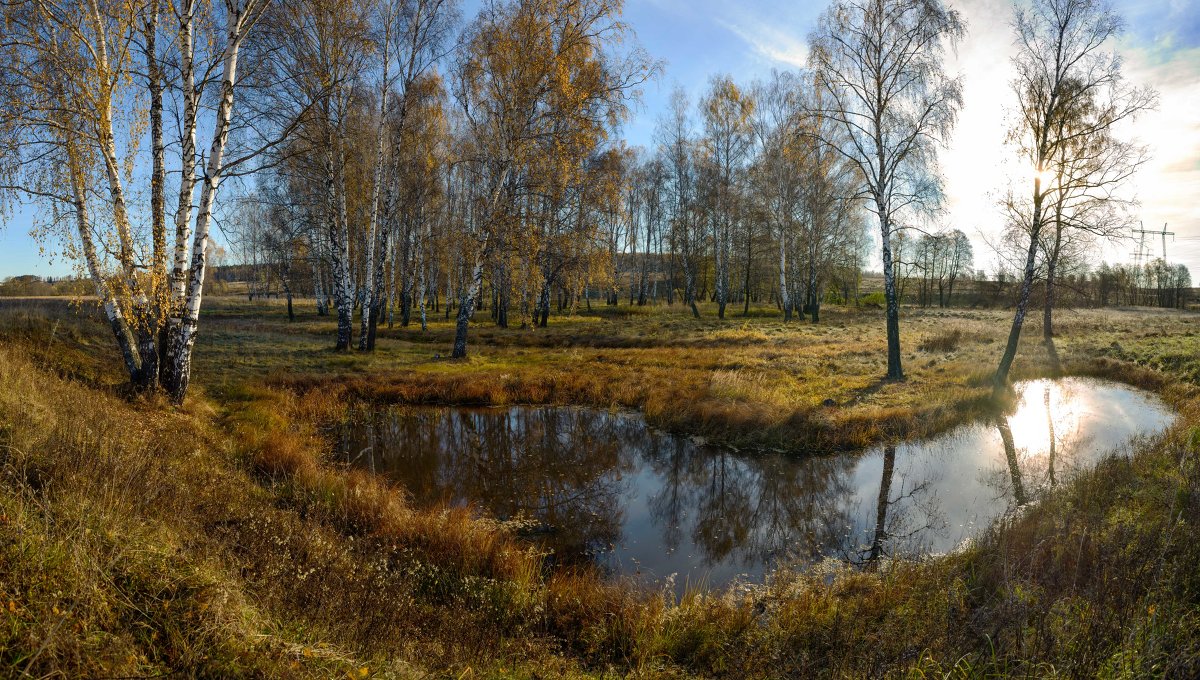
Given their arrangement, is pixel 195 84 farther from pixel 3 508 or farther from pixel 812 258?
pixel 812 258

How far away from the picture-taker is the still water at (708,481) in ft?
21.9

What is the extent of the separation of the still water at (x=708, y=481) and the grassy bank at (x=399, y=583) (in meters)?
0.73

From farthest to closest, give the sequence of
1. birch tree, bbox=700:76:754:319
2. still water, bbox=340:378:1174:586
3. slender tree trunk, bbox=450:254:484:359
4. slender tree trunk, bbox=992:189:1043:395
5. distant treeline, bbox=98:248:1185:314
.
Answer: distant treeline, bbox=98:248:1185:314
birch tree, bbox=700:76:754:319
slender tree trunk, bbox=450:254:484:359
slender tree trunk, bbox=992:189:1043:395
still water, bbox=340:378:1174:586

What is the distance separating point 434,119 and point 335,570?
83.9 feet

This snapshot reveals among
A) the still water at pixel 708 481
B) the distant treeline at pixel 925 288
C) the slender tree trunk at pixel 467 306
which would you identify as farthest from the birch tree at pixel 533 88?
the distant treeline at pixel 925 288

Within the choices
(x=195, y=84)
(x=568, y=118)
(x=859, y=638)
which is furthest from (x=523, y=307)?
(x=859, y=638)

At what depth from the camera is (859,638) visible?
444 centimetres

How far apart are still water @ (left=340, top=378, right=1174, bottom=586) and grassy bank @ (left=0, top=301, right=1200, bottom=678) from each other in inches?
28.7

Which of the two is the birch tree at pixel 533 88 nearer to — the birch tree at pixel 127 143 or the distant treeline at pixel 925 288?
the birch tree at pixel 127 143

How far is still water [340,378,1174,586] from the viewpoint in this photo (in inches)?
263

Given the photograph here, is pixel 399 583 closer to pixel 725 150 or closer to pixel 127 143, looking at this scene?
pixel 127 143

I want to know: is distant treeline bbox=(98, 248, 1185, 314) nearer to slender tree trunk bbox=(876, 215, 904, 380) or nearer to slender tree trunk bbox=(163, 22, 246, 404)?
slender tree trunk bbox=(876, 215, 904, 380)

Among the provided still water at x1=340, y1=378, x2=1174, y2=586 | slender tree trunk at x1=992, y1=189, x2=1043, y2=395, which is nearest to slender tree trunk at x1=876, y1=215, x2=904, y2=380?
slender tree trunk at x1=992, y1=189, x2=1043, y2=395

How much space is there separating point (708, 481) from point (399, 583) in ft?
17.9
